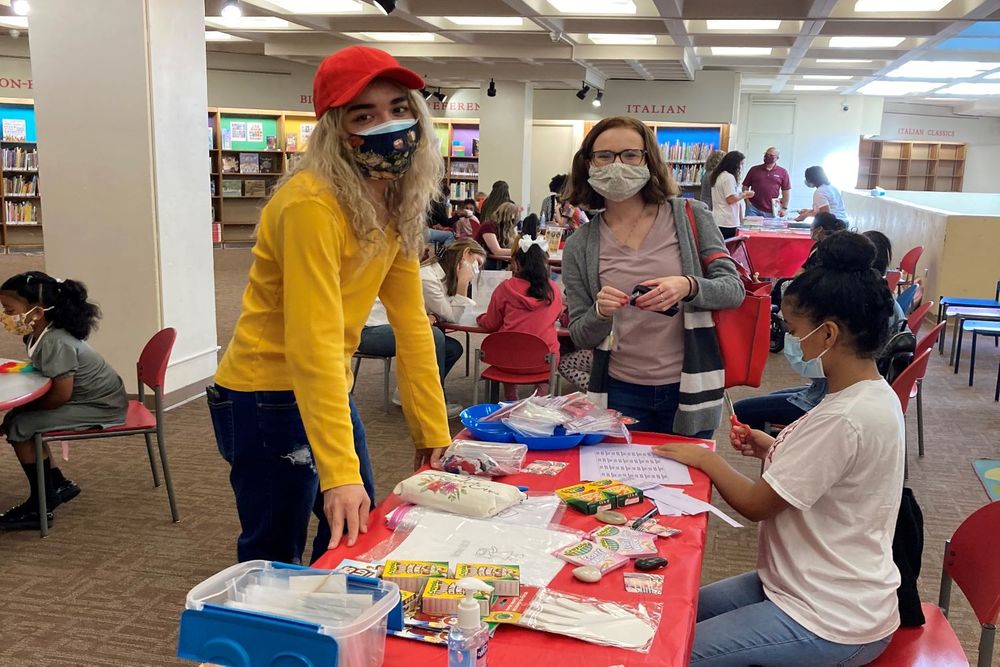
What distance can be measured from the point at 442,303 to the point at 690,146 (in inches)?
436

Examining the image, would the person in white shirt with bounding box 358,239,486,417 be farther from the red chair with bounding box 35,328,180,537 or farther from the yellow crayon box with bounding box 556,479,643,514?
the yellow crayon box with bounding box 556,479,643,514

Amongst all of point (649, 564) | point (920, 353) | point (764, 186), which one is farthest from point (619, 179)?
point (764, 186)

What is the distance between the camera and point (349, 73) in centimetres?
158

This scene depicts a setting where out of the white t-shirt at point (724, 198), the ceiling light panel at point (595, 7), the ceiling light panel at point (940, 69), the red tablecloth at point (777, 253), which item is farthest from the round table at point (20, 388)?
the ceiling light panel at point (940, 69)

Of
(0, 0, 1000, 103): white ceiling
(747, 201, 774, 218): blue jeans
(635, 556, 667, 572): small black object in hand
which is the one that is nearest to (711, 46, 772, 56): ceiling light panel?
(0, 0, 1000, 103): white ceiling

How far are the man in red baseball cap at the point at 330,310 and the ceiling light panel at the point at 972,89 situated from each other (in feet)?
50.9

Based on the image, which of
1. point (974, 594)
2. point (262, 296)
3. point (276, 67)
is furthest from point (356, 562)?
point (276, 67)

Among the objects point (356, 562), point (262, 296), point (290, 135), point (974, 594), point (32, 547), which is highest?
point (290, 135)

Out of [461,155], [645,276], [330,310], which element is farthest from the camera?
[461,155]

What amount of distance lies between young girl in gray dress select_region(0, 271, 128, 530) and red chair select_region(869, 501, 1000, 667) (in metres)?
3.08

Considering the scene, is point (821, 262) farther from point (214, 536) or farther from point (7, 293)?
point (7, 293)

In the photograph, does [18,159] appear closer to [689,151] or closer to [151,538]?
[689,151]

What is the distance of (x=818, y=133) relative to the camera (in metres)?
18.4

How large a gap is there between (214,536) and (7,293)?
51.6 inches
